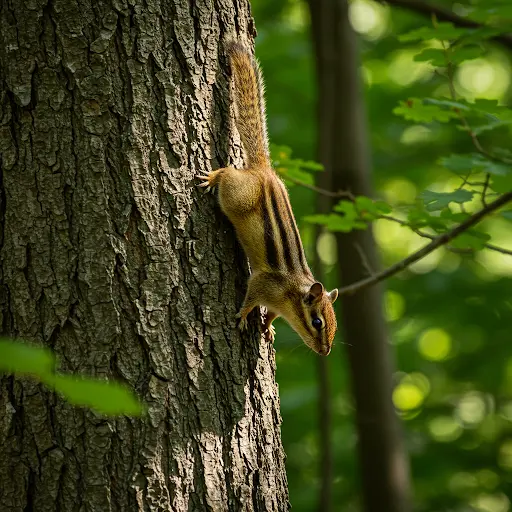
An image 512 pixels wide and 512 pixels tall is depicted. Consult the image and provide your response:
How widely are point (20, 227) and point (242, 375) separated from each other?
956 mm

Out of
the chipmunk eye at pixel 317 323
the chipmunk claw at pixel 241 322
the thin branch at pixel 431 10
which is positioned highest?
the thin branch at pixel 431 10

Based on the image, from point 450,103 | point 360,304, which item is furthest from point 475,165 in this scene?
point 360,304

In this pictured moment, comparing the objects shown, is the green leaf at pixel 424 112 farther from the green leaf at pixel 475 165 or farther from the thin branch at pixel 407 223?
the thin branch at pixel 407 223

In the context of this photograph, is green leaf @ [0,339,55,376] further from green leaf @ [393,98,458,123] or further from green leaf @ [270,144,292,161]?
green leaf @ [270,144,292,161]

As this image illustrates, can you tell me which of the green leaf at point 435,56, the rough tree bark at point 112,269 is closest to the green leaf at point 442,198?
the green leaf at point 435,56

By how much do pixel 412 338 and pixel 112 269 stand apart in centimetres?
558

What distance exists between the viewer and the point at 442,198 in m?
3.56

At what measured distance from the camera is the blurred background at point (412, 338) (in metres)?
6.85

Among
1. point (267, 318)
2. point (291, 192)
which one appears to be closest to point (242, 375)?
point (267, 318)

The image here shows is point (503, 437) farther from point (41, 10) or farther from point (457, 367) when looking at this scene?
point (41, 10)

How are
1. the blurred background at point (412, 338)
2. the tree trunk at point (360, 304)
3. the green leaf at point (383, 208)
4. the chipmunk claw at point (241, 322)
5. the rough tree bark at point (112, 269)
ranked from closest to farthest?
the rough tree bark at point (112, 269) → the chipmunk claw at point (241, 322) → the green leaf at point (383, 208) → the tree trunk at point (360, 304) → the blurred background at point (412, 338)

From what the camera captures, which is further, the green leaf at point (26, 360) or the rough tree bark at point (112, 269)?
the rough tree bark at point (112, 269)

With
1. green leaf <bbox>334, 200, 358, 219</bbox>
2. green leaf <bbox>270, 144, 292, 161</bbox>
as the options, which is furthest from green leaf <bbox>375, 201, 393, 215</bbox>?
green leaf <bbox>270, 144, 292, 161</bbox>

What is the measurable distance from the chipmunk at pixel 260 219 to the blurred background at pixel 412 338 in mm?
2400
